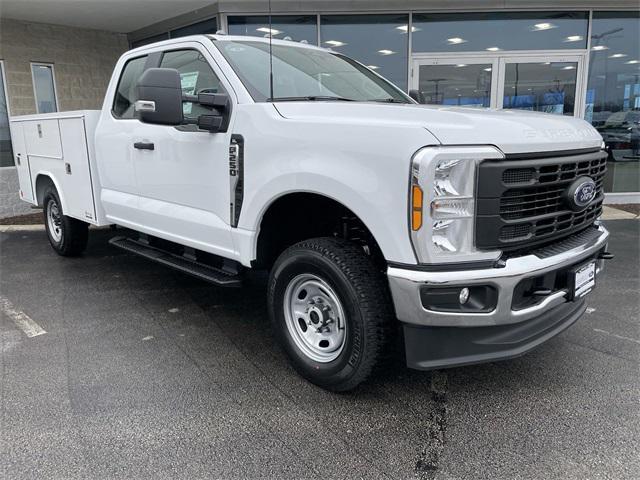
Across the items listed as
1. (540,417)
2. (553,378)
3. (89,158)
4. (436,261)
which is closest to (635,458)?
(540,417)

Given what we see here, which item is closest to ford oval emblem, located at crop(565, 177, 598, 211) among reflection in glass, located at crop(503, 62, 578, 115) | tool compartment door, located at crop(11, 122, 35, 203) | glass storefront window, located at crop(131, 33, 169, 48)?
tool compartment door, located at crop(11, 122, 35, 203)

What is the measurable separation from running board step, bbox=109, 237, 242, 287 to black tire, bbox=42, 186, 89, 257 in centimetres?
141

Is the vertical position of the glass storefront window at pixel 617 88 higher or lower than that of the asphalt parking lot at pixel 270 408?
higher

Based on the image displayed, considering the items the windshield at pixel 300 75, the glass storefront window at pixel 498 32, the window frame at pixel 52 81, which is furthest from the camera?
the window frame at pixel 52 81

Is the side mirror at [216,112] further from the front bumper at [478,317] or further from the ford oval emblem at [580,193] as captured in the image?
the ford oval emblem at [580,193]

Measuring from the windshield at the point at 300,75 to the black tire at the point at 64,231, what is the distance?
3369 mm

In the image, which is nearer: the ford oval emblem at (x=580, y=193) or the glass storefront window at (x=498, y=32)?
the ford oval emblem at (x=580, y=193)

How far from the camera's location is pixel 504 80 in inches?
389

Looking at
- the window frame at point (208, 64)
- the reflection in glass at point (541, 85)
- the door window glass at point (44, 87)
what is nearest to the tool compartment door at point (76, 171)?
the window frame at point (208, 64)

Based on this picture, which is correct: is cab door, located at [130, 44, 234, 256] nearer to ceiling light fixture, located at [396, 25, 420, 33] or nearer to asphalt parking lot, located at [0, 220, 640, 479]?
asphalt parking lot, located at [0, 220, 640, 479]

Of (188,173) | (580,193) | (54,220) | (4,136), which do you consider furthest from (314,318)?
(4,136)

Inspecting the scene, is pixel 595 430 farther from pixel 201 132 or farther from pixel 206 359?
pixel 201 132

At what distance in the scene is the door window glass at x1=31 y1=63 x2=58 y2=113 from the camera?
10500 mm

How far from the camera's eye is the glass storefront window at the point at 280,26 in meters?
9.54
